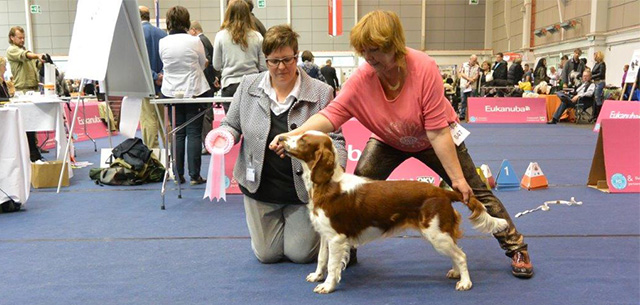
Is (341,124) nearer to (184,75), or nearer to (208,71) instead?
(184,75)

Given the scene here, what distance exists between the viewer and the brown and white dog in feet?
7.50

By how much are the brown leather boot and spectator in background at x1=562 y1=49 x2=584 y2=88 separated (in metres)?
12.5

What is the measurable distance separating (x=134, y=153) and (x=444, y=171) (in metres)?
3.93

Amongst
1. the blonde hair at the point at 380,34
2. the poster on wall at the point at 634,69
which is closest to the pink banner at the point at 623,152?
the blonde hair at the point at 380,34

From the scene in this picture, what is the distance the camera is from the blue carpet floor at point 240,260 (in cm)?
246

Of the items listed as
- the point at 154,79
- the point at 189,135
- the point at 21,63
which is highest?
the point at 21,63

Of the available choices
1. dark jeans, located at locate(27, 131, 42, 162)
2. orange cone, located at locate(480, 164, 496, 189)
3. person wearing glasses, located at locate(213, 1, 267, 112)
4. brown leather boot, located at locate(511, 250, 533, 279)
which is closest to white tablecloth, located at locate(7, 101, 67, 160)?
dark jeans, located at locate(27, 131, 42, 162)

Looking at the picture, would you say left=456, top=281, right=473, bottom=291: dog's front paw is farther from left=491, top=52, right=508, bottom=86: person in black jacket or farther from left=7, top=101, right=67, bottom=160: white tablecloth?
left=491, top=52, right=508, bottom=86: person in black jacket

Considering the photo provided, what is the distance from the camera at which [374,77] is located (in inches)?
97.4

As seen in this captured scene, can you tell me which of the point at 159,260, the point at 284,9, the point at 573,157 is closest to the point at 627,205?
the point at 573,157

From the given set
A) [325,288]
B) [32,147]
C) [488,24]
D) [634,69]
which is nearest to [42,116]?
[32,147]

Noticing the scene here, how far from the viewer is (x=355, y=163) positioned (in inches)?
188

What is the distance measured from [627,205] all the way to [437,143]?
105 inches

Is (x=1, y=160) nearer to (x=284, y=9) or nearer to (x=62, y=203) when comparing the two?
(x=62, y=203)
